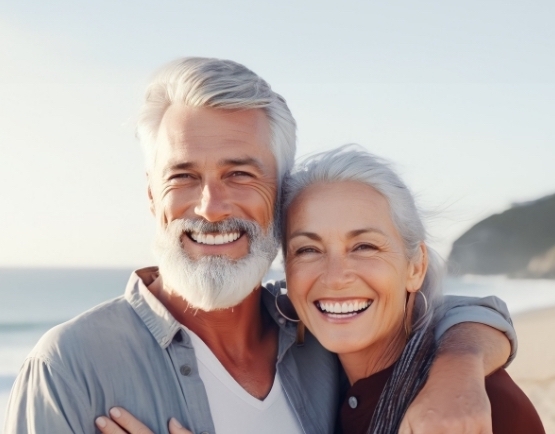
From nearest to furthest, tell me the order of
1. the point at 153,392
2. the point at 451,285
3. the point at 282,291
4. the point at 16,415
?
the point at 16,415, the point at 153,392, the point at 282,291, the point at 451,285

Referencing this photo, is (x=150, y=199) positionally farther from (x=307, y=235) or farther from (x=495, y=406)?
(x=495, y=406)

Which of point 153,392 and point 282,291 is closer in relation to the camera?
point 153,392

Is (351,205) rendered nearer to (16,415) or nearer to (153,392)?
(153,392)

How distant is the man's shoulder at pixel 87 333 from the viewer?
2.42 m

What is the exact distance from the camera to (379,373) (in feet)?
9.20

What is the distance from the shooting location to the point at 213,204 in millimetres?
2793

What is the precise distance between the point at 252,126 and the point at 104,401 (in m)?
1.19

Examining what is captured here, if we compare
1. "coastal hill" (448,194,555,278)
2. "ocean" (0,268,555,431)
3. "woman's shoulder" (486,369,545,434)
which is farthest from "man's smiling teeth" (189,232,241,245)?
"coastal hill" (448,194,555,278)

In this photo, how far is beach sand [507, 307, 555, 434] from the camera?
733 centimetres

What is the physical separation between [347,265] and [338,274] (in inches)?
1.9

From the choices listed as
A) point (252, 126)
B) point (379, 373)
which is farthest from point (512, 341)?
point (252, 126)

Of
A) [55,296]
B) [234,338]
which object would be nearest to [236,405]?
[234,338]

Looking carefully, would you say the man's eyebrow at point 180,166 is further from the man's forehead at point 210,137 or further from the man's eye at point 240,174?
the man's eye at point 240,174

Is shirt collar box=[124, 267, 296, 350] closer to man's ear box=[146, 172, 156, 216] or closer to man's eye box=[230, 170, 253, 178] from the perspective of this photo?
man's ear box=[146, 172, 156, 216]
